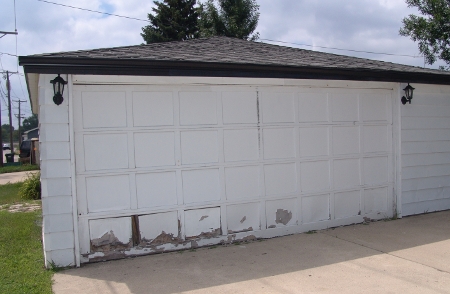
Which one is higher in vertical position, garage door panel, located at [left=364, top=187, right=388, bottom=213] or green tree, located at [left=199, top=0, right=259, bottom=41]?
green tree, located at [left=199, top=0, right=259, bottom=41]

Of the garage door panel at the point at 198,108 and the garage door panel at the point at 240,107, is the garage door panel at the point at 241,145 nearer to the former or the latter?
the garage door panel at the point at 240,107

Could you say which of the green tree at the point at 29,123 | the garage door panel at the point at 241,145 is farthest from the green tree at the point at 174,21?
the green tree at the point at 29,123

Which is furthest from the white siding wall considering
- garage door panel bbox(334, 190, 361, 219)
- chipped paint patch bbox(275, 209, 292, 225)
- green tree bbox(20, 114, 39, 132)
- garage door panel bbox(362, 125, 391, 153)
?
green tree bbox(20, 114, 39, 132)

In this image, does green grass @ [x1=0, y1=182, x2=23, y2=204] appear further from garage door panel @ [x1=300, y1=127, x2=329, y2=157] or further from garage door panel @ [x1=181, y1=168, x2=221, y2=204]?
garage door panel @ [x1=300, y1=127, x2=329, y2=157]

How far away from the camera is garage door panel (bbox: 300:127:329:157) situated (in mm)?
6594

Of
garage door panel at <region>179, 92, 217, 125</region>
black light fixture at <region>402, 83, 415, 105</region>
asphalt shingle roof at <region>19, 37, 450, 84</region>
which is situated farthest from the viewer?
black light fixture at <region>402, 83, 415, 105</region>

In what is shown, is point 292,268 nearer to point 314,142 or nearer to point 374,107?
point 314,142

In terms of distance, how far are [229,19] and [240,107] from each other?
525 inches

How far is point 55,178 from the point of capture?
5.06 m

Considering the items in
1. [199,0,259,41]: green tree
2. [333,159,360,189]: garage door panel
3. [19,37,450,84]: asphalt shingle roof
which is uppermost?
[199,0,259,41]: green tree

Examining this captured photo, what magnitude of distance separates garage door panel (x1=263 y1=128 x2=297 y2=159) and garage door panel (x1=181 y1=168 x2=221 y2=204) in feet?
3.05

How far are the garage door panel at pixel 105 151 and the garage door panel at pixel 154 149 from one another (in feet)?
0.57

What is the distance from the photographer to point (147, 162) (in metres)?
5.59

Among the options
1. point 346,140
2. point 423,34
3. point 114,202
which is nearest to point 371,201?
point 346,140
